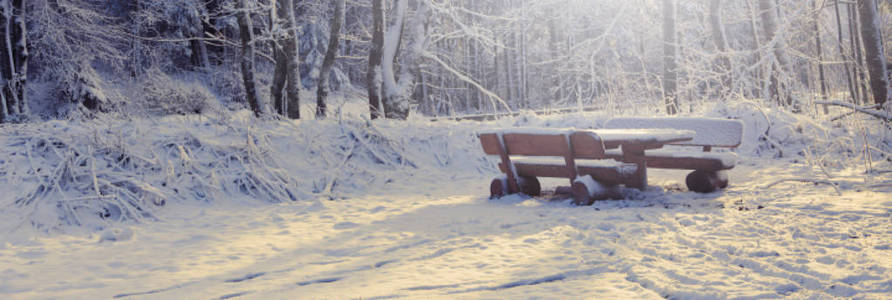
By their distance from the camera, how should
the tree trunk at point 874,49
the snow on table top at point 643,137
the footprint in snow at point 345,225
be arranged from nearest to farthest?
the footprint in snow at point 345,225
the snow on table top at point 643,137
the tree trunk at point 874,49

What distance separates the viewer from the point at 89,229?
18.9ft

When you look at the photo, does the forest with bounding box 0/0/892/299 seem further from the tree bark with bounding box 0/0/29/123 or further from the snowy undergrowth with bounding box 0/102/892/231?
the tree bark with bounding box 0/0/29/123

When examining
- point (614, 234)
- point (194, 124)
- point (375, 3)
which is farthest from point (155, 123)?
point (614, 234)

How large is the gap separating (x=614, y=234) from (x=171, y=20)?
24109 mm

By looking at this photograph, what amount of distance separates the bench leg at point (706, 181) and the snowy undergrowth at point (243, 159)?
1.09m

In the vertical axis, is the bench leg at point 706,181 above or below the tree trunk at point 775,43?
below

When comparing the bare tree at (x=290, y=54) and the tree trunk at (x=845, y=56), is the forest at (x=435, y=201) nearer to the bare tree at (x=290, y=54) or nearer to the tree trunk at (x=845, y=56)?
the bare tree at (x=290, y=54)

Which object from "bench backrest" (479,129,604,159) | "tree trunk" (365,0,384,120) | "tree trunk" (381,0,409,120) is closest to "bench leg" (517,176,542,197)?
"bench backrest" (479,129,604,159)

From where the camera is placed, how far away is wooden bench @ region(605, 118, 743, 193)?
6.56 metres

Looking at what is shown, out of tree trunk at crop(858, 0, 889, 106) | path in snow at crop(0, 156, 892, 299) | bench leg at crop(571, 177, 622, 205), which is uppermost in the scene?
tree trunk at crop(858, 0, 889, 106)

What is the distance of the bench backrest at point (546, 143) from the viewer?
19.7ft

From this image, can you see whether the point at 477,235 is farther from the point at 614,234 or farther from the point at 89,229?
the point at 89,229

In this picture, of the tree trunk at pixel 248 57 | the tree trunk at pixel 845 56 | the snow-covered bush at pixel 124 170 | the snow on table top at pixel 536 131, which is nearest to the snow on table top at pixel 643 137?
the snow on table top at pixel 536 131

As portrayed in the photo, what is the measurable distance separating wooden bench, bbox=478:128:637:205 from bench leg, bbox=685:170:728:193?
84 centimetres
